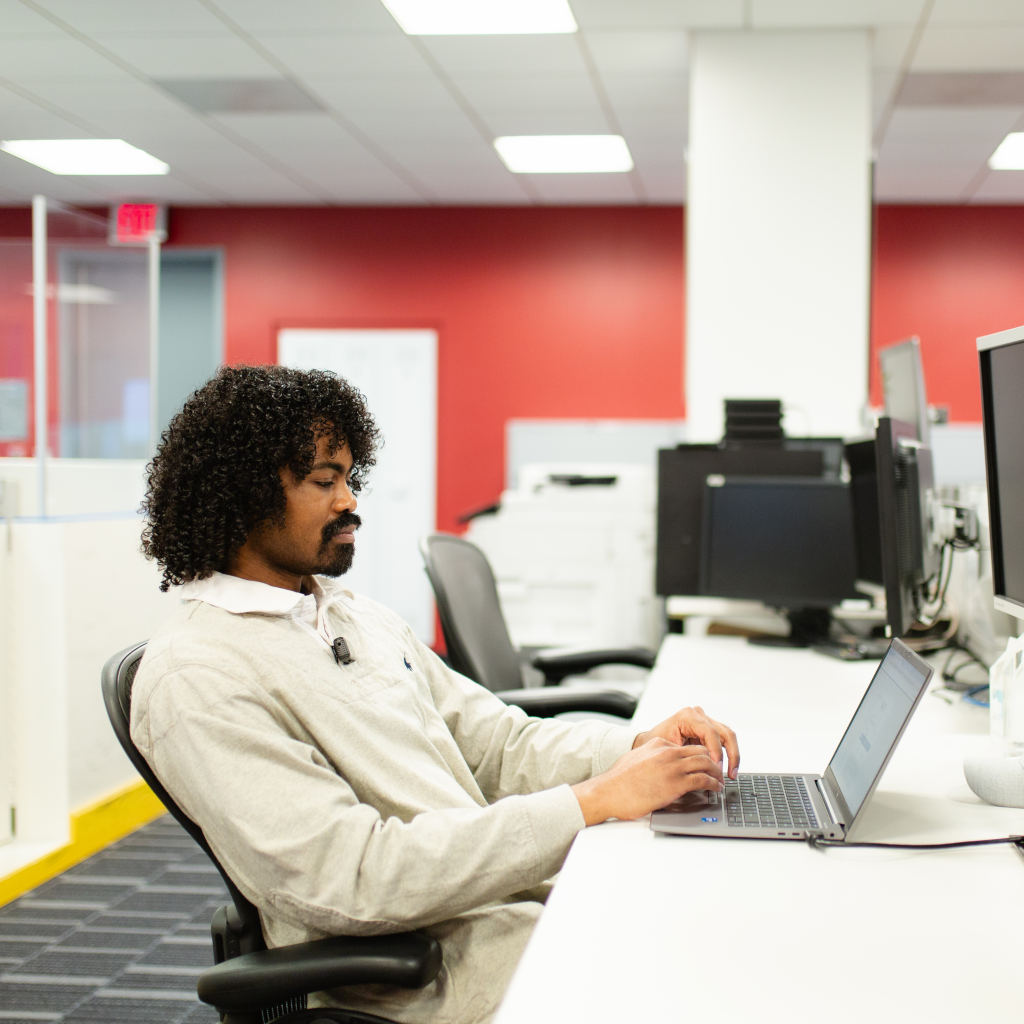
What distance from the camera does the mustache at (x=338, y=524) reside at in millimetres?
1196

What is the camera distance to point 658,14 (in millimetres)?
3350

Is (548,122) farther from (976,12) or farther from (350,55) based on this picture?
(976,12)

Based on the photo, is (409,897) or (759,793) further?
(759,793)

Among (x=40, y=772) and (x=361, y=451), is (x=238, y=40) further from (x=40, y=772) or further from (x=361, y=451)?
(x=361, y=451)

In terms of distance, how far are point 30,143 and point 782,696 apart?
464 centimetres

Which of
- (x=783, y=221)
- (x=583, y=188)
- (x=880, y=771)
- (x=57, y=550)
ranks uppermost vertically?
(x=583, y=188)

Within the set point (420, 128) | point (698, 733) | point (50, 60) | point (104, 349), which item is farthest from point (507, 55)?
point (698, 733)

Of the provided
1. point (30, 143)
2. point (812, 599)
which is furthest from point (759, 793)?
point (30, 143)

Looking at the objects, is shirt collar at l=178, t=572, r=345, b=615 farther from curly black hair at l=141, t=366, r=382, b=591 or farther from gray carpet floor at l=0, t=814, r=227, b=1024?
gray carpet floor at l=0, t=814, r=227, b=1024

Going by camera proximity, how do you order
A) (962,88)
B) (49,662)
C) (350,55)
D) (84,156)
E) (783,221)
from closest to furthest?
(49,662), (783,221), (350,55), (962,88), (84,156)

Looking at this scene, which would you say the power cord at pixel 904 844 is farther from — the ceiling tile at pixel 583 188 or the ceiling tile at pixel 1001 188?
the ceiling tile at pixel 1001 188

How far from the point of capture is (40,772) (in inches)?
109

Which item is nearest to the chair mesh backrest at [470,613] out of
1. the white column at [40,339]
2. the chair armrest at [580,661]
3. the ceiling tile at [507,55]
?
the chair armrest at [580,661]

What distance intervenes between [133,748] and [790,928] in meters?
0.66
